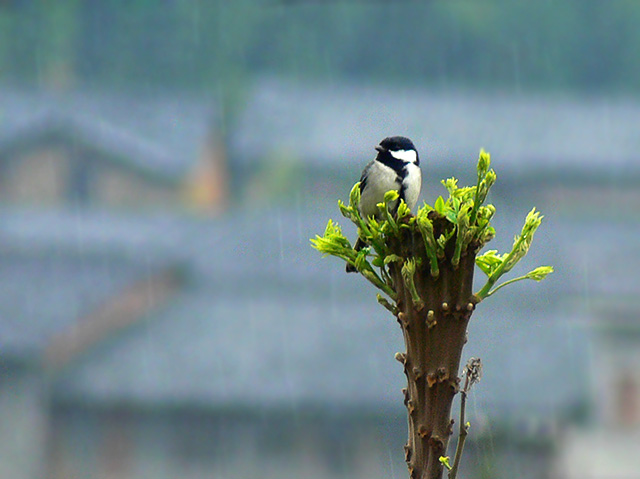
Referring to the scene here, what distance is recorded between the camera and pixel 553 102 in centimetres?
2133

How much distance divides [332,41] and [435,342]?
2297 centimetres

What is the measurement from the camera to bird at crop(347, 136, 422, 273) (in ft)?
6.29

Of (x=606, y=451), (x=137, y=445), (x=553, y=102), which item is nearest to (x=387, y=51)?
(x=553, y=102)

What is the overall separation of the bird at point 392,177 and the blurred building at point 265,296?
9198mm

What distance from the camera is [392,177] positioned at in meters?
1.92

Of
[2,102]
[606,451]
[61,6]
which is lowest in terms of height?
[606,451]

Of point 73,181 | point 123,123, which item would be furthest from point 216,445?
point 123,123

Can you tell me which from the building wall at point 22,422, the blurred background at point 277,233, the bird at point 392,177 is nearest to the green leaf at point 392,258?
the bird at point 392,177

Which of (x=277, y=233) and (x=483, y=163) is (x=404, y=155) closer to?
(x=483, y=163)

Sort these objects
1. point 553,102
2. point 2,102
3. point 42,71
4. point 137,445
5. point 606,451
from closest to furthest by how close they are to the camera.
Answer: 1. point 137,445
2. point 606,451
3. point 2,102
4. point 553,102
5. point 42,71

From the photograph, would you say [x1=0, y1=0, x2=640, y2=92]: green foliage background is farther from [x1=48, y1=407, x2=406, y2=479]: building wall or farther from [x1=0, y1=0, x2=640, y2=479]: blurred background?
[x1=48, y1=407, x2=406, y2=479]: building wall

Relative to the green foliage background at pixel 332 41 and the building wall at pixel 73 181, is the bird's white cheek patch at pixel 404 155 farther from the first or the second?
the green foliage background at pixel 332 41

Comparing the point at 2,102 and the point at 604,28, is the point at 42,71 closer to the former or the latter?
the point at 2,102

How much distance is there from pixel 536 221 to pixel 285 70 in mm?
22280
